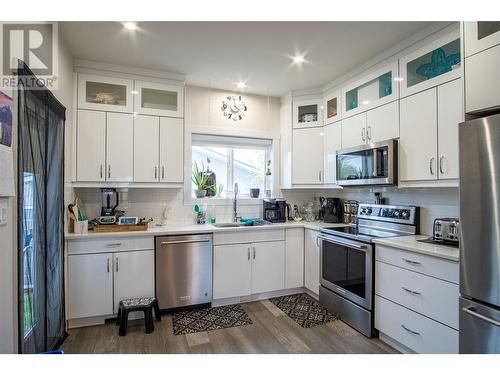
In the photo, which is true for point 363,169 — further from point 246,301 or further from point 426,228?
point 246,301

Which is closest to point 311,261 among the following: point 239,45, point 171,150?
point 171,150

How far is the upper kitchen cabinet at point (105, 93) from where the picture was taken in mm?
2736

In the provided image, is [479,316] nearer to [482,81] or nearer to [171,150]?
[482,81]

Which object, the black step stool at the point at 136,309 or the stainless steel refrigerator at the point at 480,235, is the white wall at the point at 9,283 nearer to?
the black step stool at the point at 136,309

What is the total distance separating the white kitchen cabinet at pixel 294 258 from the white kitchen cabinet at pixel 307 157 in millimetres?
662

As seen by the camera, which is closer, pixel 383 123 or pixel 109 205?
pixel 383 123

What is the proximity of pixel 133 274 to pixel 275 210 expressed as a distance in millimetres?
1793

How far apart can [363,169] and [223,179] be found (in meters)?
1.79

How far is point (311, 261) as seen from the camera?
10.5 feet

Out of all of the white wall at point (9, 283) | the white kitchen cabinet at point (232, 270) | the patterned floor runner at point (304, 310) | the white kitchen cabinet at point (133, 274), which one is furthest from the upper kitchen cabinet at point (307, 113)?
the white wall at point (9, 283)

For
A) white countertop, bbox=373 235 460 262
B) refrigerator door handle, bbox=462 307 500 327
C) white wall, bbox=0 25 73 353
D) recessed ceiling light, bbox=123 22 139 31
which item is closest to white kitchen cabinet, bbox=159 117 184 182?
recessed ceiling light, bbox=123 22 139 31

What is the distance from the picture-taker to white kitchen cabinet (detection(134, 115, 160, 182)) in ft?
9.55

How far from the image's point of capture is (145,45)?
8.05ft

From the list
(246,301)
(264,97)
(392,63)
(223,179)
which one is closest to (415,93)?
(392,63)
